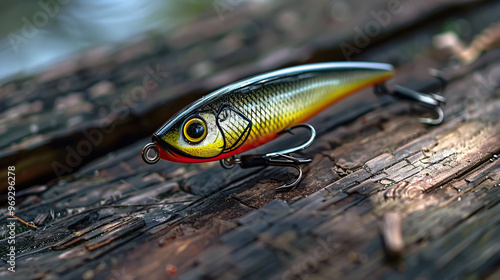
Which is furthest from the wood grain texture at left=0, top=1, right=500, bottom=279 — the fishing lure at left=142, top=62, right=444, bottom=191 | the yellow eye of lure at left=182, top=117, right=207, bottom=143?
the yellow eye of lure at left=182, top=117, right=207, bottom=143

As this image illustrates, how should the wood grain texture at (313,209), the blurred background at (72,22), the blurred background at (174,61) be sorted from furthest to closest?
the blurred background at (72,22), the blurred background at (174,61), the wood grain texture at (313,209)

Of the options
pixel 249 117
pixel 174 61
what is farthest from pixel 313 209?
pixel 174 61

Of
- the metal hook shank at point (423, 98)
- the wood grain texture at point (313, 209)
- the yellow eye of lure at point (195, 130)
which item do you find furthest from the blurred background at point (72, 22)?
the yellow eye of lure at point (195, 130)

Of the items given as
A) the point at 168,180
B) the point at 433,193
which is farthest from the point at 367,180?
the point at 168,180

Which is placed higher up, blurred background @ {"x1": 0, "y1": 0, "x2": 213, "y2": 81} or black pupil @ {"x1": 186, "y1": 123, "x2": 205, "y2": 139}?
blurred background @ {"x1": 0, "y1": 0, "x2": 213, "y2": 81}

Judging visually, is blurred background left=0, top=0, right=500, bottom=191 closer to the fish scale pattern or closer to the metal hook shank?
the metal hook shank

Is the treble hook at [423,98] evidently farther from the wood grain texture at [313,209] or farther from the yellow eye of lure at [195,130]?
the yellow eye of lure at [195,130]

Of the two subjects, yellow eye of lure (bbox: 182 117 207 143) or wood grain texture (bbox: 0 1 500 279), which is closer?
wood grain texture (bbox: 0 1 500 279)

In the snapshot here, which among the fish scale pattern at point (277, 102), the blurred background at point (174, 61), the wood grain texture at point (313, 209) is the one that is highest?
the blurred background at point (174, 61)
